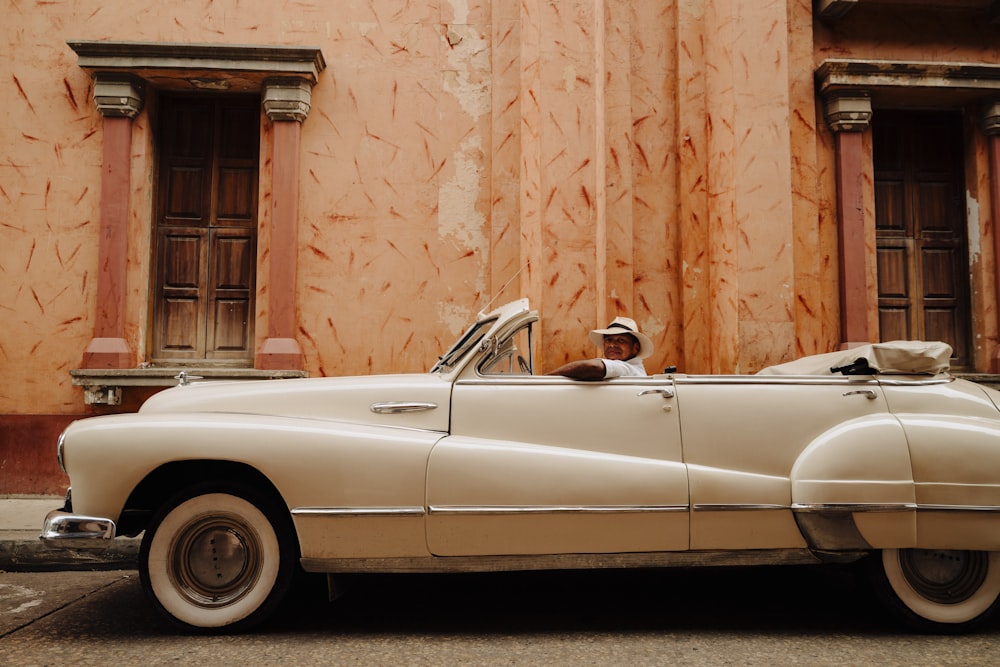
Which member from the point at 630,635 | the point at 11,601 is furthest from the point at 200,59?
the point at 630,635

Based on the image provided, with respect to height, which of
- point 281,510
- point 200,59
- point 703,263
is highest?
point 200,59

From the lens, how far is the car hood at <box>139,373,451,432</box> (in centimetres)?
336

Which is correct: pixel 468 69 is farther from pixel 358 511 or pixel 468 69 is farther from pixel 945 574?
pixel 945 574

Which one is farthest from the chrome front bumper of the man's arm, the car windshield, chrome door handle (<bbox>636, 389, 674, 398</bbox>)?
chrome door handle (<bbox>636, 389, 674, 398</bbox>)

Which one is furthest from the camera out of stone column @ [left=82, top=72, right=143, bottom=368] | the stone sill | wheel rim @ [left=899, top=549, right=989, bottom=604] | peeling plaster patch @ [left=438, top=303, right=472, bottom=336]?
peeling plaster patch @ [left=438, top=303, right=472, bottom=336]

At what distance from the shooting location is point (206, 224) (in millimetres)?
7273

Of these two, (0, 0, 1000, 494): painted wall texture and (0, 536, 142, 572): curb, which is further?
(0, 0, 1000, 494): painted wall texture

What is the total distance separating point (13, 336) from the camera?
6.77 metres

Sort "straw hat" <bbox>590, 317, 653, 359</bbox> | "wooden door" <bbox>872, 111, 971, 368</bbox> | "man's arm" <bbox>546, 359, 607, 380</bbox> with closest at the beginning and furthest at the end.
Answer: "man's arm" <bbox>546, 359, 607, 380</bbox>
"straw hat" <bbox>590, 317, 653, 359</bbox>
"wooden door" <bbox>872, 111, 971, 368</bbox>

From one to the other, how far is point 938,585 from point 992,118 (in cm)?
588

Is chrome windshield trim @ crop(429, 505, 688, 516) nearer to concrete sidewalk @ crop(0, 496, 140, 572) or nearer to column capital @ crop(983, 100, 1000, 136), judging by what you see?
concrete sidewalk @ crop(0, 496, 140, 572)

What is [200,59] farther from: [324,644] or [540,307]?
[324,644]

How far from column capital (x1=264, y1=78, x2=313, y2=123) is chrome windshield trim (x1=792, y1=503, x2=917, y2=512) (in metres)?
5.66

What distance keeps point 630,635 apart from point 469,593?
3.34ft
